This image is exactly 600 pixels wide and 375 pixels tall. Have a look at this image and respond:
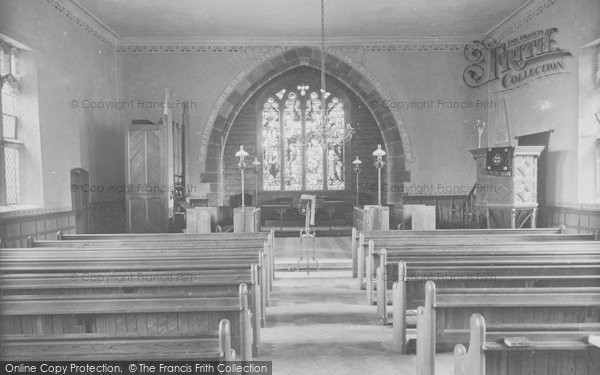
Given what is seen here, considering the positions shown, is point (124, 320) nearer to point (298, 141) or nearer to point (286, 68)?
point (286, 68)

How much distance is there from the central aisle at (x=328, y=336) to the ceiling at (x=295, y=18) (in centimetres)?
523

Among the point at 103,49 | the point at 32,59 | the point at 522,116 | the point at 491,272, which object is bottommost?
the point at 491,272

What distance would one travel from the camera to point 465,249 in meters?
4.29

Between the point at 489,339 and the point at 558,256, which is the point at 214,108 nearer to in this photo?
the point at 558,256

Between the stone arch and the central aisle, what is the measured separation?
18.1 feet

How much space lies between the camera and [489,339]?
191 centimetres

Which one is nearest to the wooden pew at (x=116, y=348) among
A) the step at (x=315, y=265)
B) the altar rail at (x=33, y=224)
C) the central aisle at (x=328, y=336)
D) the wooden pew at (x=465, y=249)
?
the central aisle at (x=328, y=336)

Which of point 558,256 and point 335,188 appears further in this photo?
point 335,188

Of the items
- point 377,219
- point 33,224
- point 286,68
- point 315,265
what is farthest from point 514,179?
point 33,224

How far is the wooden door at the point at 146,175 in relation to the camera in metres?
8.17

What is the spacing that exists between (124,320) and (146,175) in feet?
19.5

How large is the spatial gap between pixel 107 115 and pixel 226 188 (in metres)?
4.17

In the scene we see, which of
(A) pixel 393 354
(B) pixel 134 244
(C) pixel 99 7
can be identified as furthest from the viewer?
(C) pixel 99 7

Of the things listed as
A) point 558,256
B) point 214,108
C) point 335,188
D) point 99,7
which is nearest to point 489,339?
point 558,256
